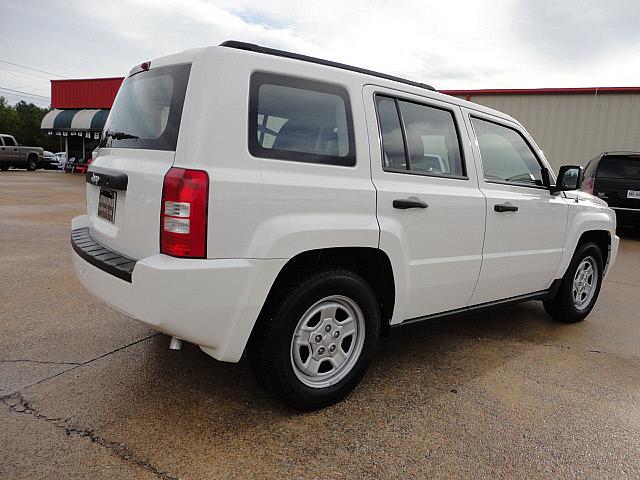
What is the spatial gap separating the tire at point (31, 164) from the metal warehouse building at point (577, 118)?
26.7 metres

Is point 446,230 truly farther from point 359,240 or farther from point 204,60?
point 204,60

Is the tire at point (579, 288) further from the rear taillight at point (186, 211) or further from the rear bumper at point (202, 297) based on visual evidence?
the rear taillight at point (186, 211)

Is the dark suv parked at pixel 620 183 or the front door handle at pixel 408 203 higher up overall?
the dark suv parked at pixel 620 183

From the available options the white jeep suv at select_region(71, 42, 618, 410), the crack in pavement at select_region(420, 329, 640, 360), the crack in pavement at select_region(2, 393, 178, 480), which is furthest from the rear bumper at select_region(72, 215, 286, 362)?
the crack in pavement at select_region(420, 329, 640, 360)

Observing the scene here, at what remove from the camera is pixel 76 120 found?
28469 millimetres

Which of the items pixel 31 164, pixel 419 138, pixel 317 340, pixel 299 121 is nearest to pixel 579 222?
pixel 419 138

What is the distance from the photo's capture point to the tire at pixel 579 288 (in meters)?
4.53

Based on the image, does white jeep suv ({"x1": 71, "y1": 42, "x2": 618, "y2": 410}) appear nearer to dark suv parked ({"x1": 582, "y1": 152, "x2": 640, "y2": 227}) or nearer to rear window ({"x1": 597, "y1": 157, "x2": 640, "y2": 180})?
dark suv parked ({"x1": 582, "y1": 152, "x2": 640, "y2": 227})

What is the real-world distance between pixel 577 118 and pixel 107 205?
14845 mm

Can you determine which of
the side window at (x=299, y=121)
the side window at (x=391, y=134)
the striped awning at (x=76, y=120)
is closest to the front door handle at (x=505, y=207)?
the side window at (x=391, y=134)

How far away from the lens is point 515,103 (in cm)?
1515

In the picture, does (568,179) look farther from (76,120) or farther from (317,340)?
(76,120)

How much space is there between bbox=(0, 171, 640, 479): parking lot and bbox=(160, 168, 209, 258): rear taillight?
0.96m

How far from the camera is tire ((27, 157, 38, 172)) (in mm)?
30080
